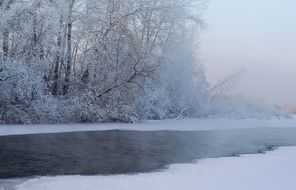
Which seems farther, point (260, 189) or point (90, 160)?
point (90, 160)

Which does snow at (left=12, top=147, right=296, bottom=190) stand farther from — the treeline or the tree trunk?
the tree trunk

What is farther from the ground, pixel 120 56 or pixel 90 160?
pixel 120 56

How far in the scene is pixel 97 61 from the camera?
102ft

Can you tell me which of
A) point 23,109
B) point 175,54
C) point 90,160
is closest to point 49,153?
point 90,160

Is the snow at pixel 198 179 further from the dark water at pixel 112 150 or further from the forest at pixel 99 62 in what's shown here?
the forest at pixel 99 62

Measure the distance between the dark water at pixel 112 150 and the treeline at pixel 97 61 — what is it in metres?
5.29

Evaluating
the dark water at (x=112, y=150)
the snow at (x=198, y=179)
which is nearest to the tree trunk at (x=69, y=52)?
the dark water at (x=112, y=150)

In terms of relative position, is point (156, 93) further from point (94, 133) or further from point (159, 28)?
point (94, 133)

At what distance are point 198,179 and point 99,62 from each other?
66.3 ft

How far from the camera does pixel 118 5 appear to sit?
102ft

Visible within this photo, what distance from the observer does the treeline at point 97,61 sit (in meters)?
26.3

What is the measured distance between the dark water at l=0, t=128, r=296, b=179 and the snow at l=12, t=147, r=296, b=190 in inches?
37.3

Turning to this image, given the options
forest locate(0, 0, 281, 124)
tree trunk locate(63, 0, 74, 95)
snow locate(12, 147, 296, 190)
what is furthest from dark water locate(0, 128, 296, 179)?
tree trunk locate(63, 0, 74, 95)

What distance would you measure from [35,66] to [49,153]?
1203cm
